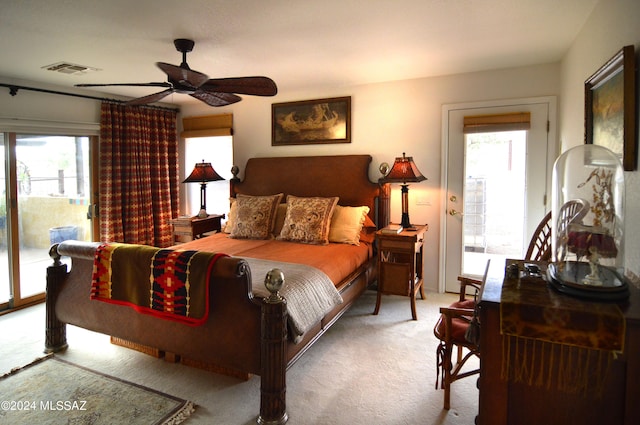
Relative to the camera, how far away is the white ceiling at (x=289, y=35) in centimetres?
240

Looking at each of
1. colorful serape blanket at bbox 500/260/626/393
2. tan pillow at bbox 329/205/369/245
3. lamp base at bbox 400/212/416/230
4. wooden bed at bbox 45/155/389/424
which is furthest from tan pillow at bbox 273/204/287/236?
colorful serape blanket at bbox 500/260/626/393

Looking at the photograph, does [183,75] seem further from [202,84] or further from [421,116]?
[421,116]

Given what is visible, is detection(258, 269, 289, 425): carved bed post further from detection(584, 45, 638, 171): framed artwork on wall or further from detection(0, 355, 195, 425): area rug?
detection(584, 45, 638, 171): framed artwork on wall

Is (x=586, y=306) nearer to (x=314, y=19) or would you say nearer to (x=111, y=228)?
(x=314, y=19)

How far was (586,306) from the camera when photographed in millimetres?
1373

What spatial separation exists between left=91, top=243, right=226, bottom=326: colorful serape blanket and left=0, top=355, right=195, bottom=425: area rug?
1.66 ft

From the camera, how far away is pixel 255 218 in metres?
4.12

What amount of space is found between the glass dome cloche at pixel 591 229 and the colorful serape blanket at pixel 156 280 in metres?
1.77

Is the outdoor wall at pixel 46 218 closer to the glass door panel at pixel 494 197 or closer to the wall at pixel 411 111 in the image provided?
the wall at pixel 411 111

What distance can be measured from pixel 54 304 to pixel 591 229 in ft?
11.5

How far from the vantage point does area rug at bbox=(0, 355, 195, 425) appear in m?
2.14

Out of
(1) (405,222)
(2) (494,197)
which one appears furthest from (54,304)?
(2) (494,197)

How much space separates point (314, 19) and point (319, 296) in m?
1.92

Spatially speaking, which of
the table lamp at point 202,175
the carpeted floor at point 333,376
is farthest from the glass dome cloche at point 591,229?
the table lamp at point 202,175
